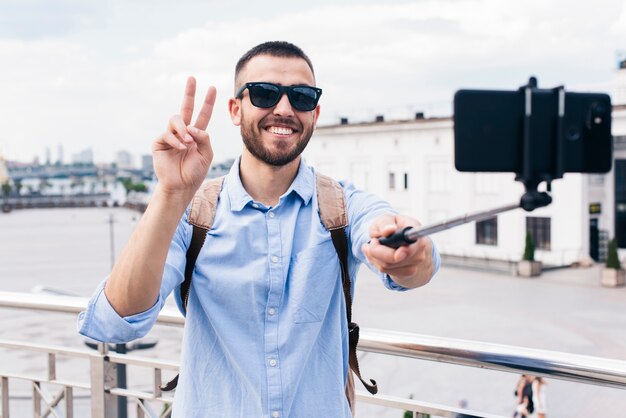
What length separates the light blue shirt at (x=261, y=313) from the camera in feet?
5.68

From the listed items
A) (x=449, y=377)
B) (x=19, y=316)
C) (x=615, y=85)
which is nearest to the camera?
(x=449, y=377)

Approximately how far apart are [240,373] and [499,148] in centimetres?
102

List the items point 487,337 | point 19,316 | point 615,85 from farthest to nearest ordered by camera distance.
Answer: point 615,85, point 19,316, point 487,337

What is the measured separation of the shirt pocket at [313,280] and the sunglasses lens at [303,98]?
0.39 metres

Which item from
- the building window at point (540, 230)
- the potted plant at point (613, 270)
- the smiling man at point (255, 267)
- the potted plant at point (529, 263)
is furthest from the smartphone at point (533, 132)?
the building window at point (540, 230)

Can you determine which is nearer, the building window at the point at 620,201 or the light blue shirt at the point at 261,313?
the light blue shirt at the point at 261,313

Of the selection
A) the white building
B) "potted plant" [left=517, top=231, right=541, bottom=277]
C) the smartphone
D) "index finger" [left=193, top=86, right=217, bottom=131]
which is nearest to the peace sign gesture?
"index finger" [left=193, top=86, right=217, bottom=131]

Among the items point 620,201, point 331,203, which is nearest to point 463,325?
point 620,201

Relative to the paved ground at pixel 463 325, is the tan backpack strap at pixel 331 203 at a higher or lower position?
higher

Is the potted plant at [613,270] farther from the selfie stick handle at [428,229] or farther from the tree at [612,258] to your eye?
the selfie stick handle at [428,229]

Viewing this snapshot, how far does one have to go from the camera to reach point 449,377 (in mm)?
13359

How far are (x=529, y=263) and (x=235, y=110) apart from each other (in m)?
26.8

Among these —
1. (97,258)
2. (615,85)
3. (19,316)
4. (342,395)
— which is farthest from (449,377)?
(97,258)

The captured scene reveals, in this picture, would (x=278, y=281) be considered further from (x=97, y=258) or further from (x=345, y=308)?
(x=97, y=258)
